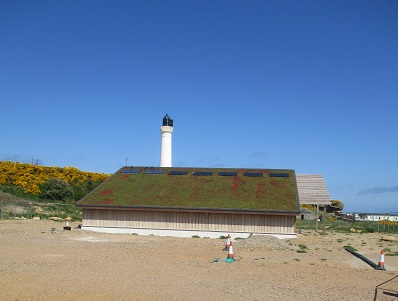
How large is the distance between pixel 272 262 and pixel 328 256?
361cm

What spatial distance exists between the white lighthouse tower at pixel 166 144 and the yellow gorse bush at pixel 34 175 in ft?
59.3

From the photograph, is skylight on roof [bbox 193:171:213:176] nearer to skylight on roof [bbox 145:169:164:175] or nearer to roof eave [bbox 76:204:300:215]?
skylight on roof [bbox 145:169:164:175]

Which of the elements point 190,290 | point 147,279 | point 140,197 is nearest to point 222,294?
point 190,290

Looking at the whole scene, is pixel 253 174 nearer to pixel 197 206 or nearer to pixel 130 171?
pixel 197 206

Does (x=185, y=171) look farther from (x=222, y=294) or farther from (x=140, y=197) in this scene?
(x=222, y=294)

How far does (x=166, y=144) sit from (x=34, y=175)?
22635mm

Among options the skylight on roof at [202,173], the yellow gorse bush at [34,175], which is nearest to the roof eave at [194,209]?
the skylight on roof at [202,173]

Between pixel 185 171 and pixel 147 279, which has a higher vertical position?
pixel 185 171

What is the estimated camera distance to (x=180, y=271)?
48.4 ft

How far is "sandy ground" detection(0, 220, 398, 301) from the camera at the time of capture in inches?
455

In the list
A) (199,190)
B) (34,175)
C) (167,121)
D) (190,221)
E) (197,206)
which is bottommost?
(190,221)

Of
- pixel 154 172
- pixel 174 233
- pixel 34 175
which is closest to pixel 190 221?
pixel 174 233

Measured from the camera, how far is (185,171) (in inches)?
1373

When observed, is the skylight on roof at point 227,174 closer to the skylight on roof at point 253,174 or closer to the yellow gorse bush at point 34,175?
the skylight on roof at point 253,174
